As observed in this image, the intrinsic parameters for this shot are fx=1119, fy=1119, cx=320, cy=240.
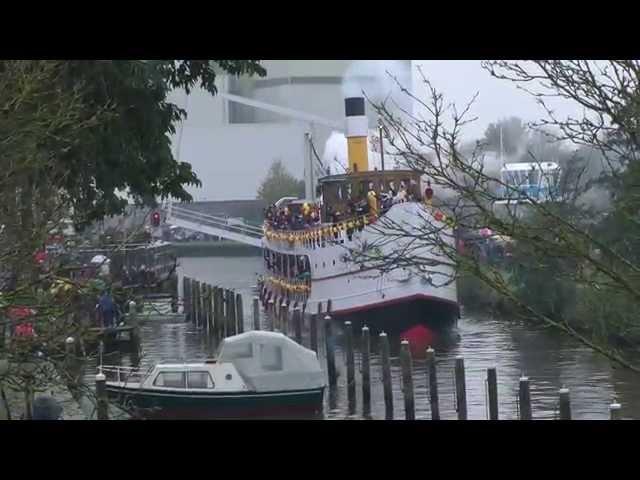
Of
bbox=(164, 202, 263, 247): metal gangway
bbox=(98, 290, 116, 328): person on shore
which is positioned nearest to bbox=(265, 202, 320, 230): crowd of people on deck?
bbox=(164, 202, 263, 247): metal gangway

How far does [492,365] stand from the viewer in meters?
23.2

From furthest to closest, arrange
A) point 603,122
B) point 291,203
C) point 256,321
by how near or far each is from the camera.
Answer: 1. point 291,203
2. point 256,321
3. point 603,122

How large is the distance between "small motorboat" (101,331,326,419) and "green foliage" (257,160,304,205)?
1539 inches

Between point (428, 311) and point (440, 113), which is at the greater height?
point (440, 113)

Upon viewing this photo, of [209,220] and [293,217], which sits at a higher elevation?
[209,220]

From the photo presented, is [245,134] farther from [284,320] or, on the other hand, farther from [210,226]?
[284,320]

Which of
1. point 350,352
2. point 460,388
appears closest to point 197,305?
point 350,352

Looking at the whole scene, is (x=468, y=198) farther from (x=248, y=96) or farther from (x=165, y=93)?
(x=248, y=96)

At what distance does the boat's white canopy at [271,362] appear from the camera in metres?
18.2

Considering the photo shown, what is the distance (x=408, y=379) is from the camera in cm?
1642

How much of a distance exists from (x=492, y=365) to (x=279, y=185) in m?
35.7

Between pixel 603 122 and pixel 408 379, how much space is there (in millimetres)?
11038

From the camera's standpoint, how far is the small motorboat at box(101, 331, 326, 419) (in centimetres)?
1714
